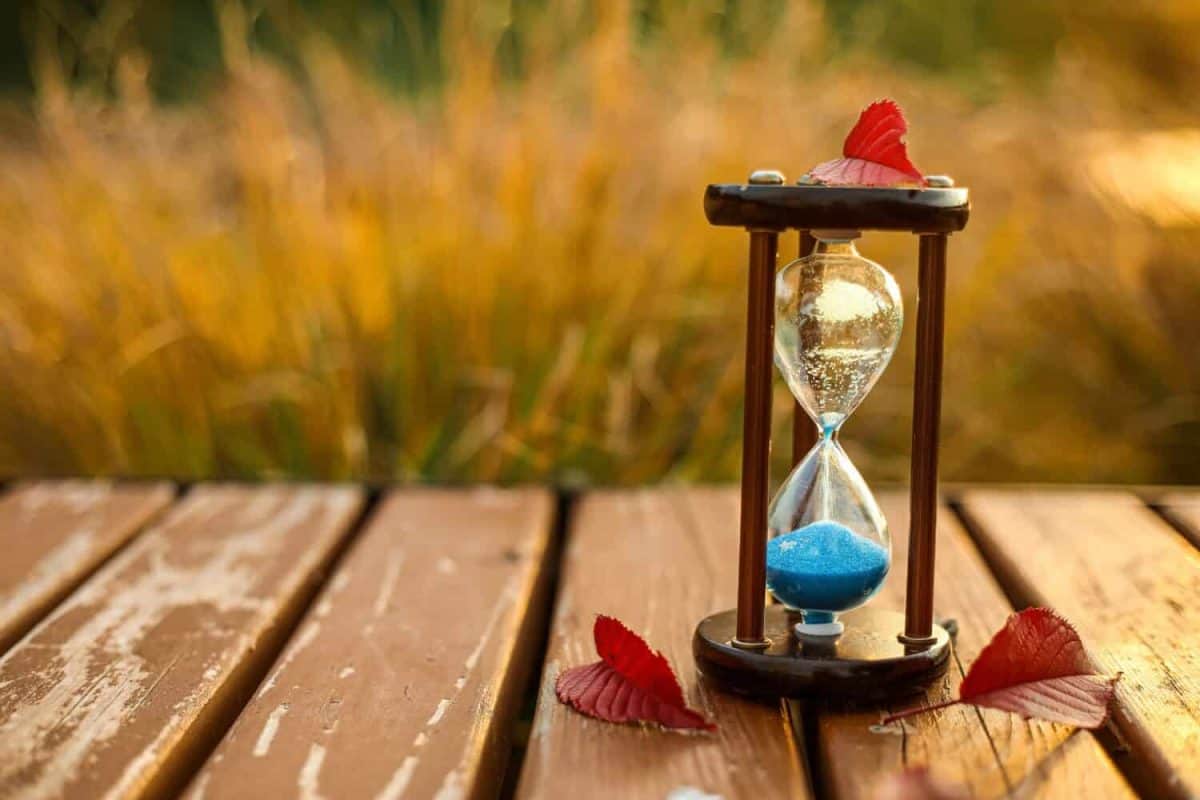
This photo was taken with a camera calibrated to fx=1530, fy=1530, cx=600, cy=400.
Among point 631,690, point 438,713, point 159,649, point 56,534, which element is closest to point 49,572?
point 56,534

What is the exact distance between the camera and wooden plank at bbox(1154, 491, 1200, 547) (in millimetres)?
2174

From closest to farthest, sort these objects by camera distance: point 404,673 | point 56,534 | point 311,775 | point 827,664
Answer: point 311,775
point 827,664
point 404,673
point 56,534

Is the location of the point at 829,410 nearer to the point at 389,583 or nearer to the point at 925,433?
the point at 925,433

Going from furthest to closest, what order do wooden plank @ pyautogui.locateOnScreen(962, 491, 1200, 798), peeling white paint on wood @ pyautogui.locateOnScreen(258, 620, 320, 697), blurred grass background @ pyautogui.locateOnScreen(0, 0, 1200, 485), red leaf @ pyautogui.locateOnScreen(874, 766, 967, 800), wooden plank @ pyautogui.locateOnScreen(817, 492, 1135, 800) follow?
blurred grass background @ pyautogui.locateOnScreen(0, 0, 1200, 485)
peeling white paint on wood @ pyautogui.locateOnScreen(258, 620, 320, 697)
wooden plank @ pyautogui.locateOnScreen(962, 491, 1200, 798)
wooden plank @ pyautogui.locateOnScreen(817, 492, 1135, 800)
red leaf @ pyautogui.locateOnScreen(874, 766, 967, 800)

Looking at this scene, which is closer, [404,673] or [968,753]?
[968,753]

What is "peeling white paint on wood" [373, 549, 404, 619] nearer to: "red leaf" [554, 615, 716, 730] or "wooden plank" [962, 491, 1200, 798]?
"red leaf" [554, 615, 716, 730]

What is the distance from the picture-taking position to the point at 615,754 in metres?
1.33

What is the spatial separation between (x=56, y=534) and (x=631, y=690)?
3.56ft

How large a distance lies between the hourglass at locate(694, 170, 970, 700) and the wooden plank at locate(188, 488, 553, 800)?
252mm

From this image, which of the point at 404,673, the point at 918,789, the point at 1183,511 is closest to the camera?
the point at 918,789

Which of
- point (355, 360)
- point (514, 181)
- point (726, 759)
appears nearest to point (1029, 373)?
point (514, 181)

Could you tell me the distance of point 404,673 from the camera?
1.55m

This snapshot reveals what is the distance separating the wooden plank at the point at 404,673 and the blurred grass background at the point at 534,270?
0.73 m

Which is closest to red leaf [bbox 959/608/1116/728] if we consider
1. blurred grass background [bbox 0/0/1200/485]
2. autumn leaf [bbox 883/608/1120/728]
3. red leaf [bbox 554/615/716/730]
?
autumn leaf [bbox 883/608/1120/728]
